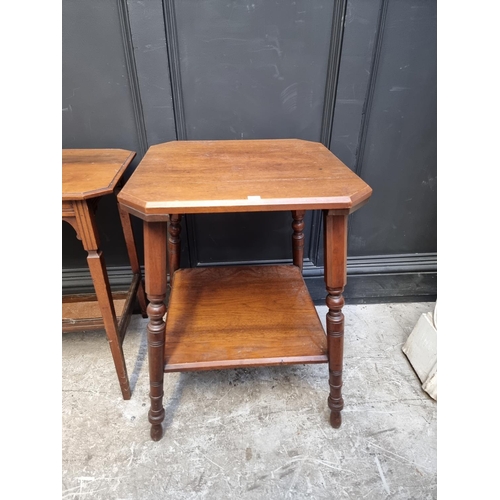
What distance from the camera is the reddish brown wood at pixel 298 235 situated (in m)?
1.34

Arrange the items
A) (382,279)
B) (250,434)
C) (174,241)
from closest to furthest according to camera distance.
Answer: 1. (250,434)
2. (174,241)
3. (382,279)

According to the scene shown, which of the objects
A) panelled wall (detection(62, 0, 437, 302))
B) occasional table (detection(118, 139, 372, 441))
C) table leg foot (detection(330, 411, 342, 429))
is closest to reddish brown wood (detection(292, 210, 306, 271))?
occasional table (detection(118, 139, 372, 441))

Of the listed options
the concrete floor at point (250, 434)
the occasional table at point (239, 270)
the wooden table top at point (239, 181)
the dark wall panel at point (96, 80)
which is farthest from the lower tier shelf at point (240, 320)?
the dark wall panel at point (96, 80)

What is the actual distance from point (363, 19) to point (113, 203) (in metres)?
1.15

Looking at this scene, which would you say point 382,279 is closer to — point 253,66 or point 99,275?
point 253,66

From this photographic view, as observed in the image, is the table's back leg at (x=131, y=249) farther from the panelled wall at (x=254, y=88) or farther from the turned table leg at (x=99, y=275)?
the turned table leg at (x=99, y=275)

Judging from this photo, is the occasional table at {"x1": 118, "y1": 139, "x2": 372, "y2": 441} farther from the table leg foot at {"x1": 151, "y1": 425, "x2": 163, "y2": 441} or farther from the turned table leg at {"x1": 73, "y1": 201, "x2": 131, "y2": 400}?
the turned table leg at {"x1": 73, "y1": 201, "x2": 131, "y2": 400}

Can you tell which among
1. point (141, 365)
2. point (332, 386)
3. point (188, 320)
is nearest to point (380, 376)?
point (332, 386)

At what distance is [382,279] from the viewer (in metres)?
1.66

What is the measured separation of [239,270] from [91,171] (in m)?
0.65

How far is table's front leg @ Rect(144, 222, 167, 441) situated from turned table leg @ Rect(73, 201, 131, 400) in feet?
0.62

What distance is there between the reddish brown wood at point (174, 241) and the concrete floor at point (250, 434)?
38 cm

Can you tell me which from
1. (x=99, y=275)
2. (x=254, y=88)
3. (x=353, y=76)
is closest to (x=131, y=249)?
(x=99, y=275)

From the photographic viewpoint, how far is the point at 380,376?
132 cm
